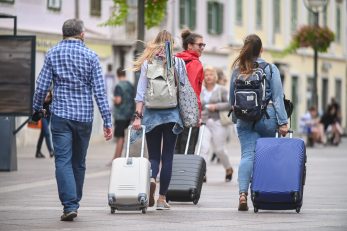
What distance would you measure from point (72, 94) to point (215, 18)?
4528 centimetres

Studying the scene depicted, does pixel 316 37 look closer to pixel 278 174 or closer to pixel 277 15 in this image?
pixel 277 15

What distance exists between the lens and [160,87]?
1377cm

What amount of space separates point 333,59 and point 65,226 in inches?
2428

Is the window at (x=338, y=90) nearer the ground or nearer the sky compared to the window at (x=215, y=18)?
nearer the ground

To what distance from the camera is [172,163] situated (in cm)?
1418

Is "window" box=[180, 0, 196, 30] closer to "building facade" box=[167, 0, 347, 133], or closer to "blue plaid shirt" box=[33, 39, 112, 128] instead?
"building facade" box=[167, 0, 347, 133]

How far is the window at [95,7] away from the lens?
46.0 metres

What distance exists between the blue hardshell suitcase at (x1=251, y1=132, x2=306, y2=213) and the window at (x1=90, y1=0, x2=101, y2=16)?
32644mm

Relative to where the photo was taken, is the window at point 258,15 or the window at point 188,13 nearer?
the window at point 188,13

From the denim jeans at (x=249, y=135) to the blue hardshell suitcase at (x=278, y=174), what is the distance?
49cm

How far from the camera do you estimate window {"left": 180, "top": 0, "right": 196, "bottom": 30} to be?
5434 centimetres

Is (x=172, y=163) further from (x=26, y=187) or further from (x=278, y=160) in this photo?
(x=26, y=187)

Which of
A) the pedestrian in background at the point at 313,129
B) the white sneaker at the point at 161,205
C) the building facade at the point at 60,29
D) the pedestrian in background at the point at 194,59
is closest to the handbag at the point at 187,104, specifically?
the white sneaker at the point at 161,205

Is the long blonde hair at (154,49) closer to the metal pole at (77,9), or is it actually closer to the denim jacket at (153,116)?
the denim jacket at (153,116)
